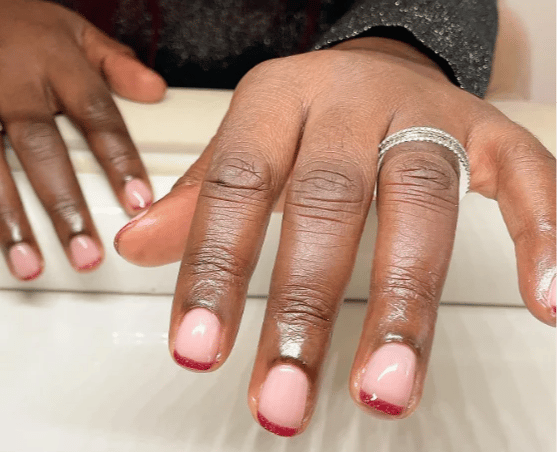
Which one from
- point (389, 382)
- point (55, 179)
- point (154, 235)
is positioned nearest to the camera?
point (389, 382)

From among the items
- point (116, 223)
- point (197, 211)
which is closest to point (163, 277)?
point (116, 223)

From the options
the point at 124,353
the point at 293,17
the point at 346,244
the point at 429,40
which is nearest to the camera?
the point at 346,244

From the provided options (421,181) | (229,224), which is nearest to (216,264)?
(229,224)

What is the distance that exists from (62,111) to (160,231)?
28 centimetres

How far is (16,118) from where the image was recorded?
508 millimetres

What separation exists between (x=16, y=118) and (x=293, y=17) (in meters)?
0.47

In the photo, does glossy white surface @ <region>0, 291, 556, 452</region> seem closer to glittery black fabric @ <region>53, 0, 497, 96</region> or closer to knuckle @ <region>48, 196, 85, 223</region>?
knuckle @ <region>48, 196, 85, 223</region>

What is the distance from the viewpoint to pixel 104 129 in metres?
0.52

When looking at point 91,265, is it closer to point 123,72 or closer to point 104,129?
point 104,129

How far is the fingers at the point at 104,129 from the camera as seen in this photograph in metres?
0.48

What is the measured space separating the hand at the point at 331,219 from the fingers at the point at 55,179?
0.10m

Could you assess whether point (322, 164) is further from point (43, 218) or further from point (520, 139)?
Result: point (43, 218)

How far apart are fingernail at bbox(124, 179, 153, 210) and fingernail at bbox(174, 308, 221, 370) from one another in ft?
0.72

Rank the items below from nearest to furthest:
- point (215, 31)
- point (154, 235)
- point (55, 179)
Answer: point (154, 235), point (55, 179), point (215, 31)
